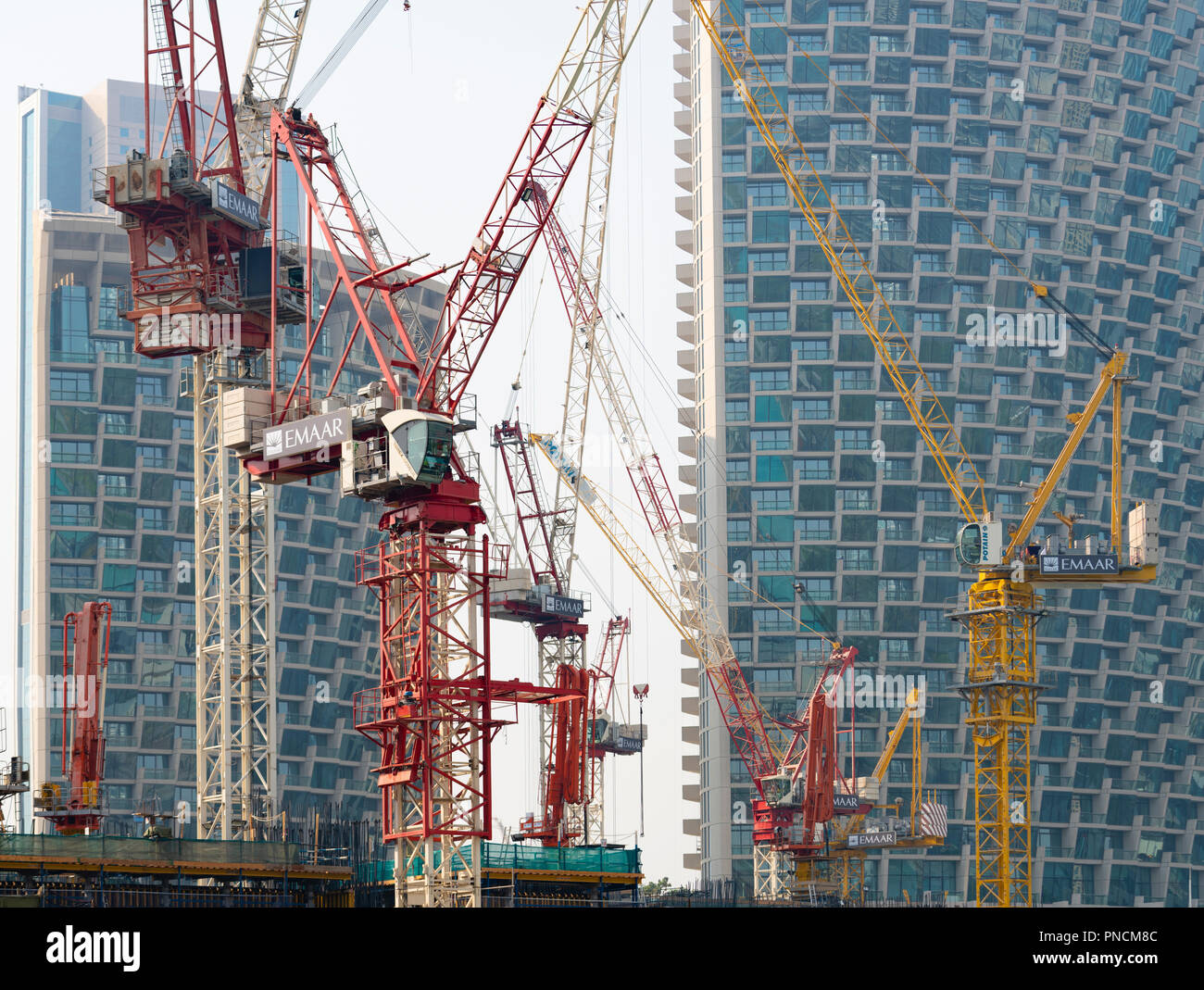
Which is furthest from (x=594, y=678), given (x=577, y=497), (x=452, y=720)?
(x=452, y=720)

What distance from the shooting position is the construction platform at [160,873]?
79188mm

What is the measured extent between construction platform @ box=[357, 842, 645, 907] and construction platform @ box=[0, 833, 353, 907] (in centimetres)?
538

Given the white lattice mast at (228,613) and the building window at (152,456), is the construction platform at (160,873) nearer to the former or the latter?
the white lattice mast at (228,613)

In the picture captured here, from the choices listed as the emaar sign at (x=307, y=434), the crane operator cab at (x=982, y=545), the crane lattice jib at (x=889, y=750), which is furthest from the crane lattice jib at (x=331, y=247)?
the crane lattice jib at (x=889, y=750)

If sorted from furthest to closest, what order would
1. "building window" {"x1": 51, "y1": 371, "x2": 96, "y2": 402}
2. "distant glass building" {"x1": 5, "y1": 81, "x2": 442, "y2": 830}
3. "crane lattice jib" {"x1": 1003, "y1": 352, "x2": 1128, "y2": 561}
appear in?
"building window" {"x1": 51, "y1": 371, "x2": 96, "y2": 402} < "distant glass building" {"x1": 5, "y1": 81, "x2": 442, "y2": 830} < "crane lattice jib" {"x1": 1003, "y1": 352, "x2": 1128, "y2": 561}

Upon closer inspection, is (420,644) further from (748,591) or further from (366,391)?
(748,591)

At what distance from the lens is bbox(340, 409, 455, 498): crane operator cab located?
7894 cm

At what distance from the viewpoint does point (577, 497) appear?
510 feet

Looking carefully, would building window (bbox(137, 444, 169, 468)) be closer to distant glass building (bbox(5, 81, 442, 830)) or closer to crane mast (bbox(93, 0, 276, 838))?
distant glass building (bbox(5, 81, 442, 830))
